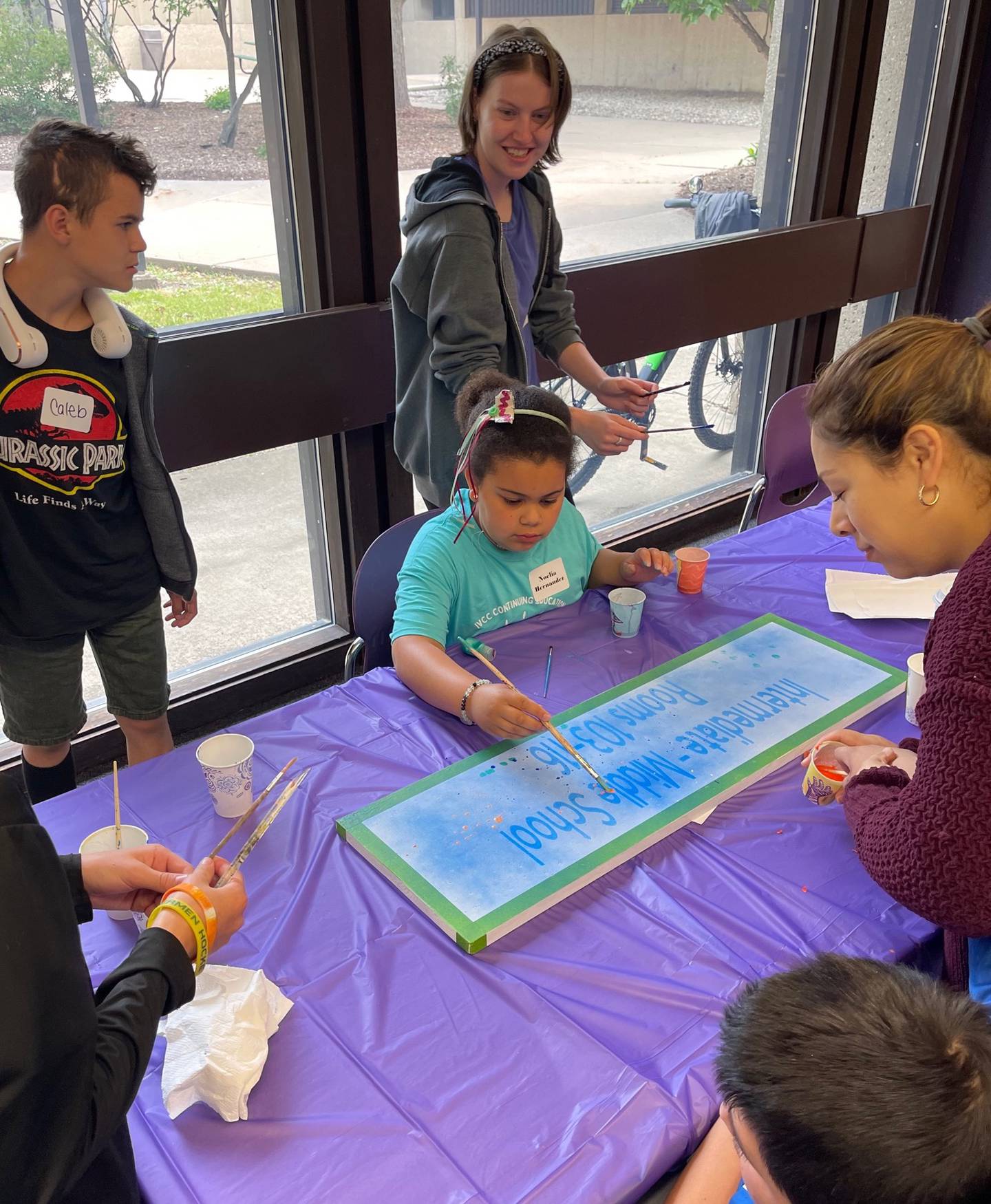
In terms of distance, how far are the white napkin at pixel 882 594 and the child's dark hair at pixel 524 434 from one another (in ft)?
2.05

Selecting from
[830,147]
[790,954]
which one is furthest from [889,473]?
[830,147]

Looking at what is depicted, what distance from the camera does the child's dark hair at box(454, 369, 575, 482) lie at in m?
1.76

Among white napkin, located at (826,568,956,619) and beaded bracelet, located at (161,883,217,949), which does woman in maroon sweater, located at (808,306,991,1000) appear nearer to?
white napkin, located at (826,568,956,619)

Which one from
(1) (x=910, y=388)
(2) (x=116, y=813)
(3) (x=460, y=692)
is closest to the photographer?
(1) (x=910, y=388)

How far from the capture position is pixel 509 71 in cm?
201

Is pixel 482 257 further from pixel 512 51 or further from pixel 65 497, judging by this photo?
pixel 65 497

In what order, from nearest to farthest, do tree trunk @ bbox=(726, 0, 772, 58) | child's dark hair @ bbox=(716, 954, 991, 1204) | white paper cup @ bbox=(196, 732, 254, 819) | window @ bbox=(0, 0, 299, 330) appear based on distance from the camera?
child's dark hair @ bbox=(716, 954, 991, 1204) → white paper cup @ bbox=(196, 732, 254, 819) → window @ bbox=(0, 0, 299, 330) → tree trunk @ bbox=(726, 0, 772, 58)

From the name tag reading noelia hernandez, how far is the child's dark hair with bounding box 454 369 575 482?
7.6 inches

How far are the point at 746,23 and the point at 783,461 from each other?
182cm

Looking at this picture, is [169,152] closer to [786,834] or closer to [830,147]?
[786,834]

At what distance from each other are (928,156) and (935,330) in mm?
3708

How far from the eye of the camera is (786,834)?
1330mm

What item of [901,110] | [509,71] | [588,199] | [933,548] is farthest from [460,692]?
[901,110]

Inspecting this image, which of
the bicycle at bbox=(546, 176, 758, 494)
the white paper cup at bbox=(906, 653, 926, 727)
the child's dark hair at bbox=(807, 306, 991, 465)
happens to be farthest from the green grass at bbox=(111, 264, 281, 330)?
the white paper cup at bbox=(906, 653, 926, 727)
